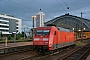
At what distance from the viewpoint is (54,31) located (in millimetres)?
19500

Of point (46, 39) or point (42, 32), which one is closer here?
point (46, 39)

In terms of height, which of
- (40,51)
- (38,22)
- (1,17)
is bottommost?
(40,51)

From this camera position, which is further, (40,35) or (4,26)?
(4,26)

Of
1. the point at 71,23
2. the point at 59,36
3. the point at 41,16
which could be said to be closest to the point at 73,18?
the point at 71,23

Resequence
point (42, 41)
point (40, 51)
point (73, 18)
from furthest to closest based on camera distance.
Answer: point (73, 18), point (40, 51), point (42, 41)

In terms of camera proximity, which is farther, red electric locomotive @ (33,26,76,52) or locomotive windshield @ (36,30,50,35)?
locomotive windshield @ (36,30,50,35)

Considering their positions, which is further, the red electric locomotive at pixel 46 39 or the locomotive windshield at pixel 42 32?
the locomotive windshield at pixel 42 32

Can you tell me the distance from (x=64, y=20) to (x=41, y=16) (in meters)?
87.0

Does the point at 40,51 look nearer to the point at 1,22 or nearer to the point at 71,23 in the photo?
the point at 1,22

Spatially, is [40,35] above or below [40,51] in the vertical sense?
above

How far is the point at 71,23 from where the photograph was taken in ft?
465

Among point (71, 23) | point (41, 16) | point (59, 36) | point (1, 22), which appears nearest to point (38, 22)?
point (41, 16)

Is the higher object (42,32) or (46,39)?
(42,32)

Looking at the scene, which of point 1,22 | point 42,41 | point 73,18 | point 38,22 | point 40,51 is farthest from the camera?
point 73,18
